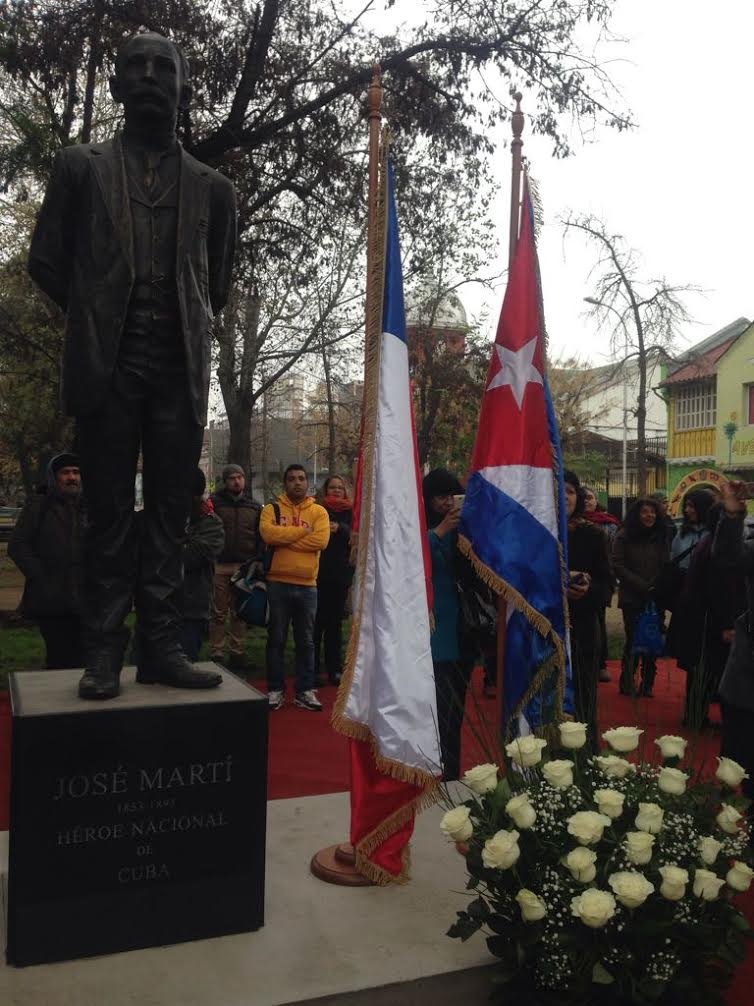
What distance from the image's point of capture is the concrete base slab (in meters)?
2.63

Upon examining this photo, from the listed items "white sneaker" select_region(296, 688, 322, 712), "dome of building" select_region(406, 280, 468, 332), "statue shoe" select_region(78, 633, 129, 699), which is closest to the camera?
"statue shoe" select_region(78, 633, 129, 699)

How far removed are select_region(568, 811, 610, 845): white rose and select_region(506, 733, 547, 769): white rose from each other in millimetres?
231

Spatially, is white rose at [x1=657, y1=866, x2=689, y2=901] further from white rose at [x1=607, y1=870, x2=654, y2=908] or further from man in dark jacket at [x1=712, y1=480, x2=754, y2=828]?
man in dark jacket at [x1=712, y1=480, x2=754, y2=828]

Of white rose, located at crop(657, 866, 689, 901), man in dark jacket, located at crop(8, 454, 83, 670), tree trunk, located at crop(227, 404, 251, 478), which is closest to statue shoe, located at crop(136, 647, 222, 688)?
white rose, located at crop(657, 866, 689, 901)

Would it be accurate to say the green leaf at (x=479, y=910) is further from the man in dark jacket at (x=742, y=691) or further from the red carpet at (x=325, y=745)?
the man in dark jacket at (x=742, y=691)

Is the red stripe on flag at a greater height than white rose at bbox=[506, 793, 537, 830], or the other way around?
white rose at bbox=[506, 793, 537, 830]

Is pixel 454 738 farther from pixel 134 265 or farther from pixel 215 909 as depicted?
pixel 134 265

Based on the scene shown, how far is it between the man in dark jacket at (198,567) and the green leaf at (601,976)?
4.12 m

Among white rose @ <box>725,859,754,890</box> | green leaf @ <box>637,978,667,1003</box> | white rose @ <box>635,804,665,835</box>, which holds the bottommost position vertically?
green leaf @ <box>637,978,667,1003</box>

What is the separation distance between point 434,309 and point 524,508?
14453mm

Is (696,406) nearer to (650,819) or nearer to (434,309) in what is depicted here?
(434,309)

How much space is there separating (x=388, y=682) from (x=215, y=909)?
941 mm

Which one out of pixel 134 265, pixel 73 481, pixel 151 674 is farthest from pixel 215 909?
pixel 73 481

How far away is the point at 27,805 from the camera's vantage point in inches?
110
